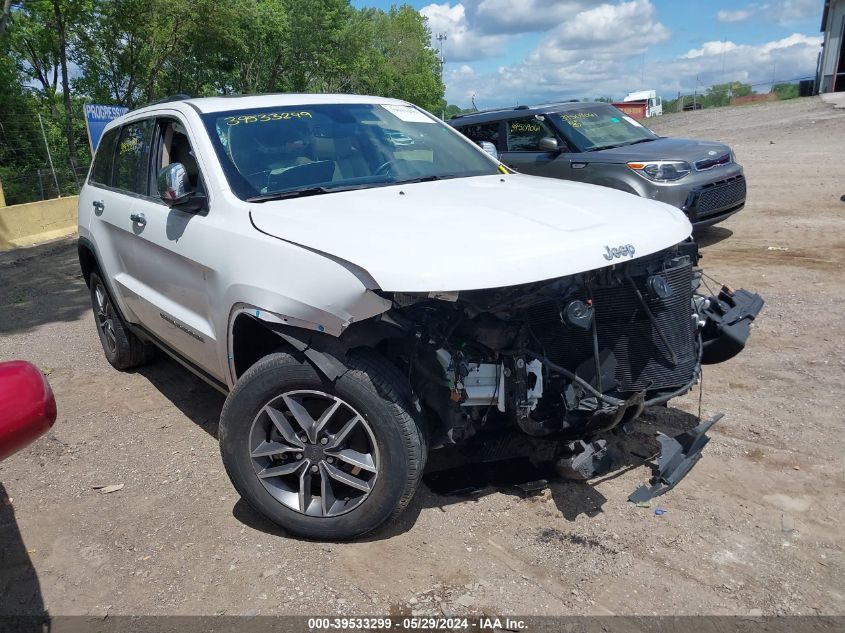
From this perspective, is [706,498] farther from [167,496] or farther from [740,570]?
[167,496]

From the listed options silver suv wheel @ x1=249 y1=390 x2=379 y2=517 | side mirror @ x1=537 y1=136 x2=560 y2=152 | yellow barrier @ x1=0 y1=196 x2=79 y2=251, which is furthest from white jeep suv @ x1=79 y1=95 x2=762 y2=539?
yellow barrier @ x1=0 y1=196 x2=79 y2=251

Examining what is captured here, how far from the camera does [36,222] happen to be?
1330cm

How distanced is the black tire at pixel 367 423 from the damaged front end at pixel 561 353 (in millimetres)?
210

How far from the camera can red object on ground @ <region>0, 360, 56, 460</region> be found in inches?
87.0

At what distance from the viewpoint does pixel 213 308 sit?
362 cm

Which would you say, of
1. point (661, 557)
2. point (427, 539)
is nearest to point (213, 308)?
point (427, 539)

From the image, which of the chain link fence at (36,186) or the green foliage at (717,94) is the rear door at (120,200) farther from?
the green foliage at (717,94)

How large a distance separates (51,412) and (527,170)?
784 cm

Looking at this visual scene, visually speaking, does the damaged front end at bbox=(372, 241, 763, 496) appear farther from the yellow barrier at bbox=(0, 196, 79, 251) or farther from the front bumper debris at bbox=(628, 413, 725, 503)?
the yellow barrier at bbox=(0, 196, 79, 251)

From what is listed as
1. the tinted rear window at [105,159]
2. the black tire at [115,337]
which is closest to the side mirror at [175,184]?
the tinted rear window at [105,159]

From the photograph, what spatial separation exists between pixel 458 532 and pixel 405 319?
43.8 inches

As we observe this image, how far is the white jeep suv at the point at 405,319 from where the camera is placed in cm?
293

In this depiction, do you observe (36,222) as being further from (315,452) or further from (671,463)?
(671,463)

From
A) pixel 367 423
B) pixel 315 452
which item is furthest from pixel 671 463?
pixel 315 452
